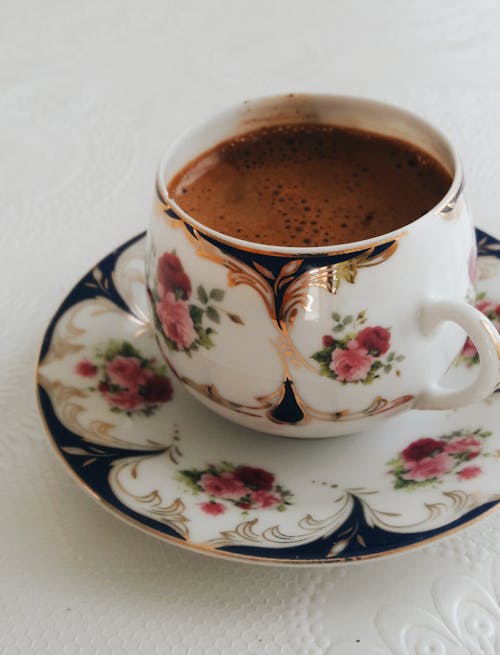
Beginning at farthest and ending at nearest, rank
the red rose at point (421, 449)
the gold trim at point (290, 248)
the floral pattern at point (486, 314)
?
the floral pattern at point (486, 314) < the red rose at point (421, 449) < the gold trim at point (290, 248)

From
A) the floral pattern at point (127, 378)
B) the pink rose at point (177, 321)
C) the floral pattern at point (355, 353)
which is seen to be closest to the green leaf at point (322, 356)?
the floral pattern at point (355, 353)

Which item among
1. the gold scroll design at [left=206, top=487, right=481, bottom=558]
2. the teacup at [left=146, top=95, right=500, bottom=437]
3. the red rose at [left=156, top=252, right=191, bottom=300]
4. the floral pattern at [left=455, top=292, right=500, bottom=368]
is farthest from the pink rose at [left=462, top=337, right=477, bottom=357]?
the red rose at [left=156, top=252, right=191, bottom=300]

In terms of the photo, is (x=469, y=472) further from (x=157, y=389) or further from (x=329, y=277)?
(x=157, y=389)

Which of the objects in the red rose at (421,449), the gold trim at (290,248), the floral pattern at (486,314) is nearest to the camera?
the gold trim at (290,248)

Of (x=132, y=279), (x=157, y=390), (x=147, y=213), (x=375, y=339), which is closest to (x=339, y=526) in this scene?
(x=375, y=339)

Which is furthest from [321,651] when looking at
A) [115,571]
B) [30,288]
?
[30,288]

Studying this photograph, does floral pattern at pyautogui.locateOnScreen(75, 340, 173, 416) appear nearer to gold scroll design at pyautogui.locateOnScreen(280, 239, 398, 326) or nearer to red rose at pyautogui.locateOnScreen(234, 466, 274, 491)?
red rose at pyautogui.locateOnScreen(234, 466, 274, 491)

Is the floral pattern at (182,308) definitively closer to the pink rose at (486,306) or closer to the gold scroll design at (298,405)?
the gold scroll design at (298,405)

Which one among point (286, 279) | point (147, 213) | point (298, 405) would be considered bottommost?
point (147, 213)
